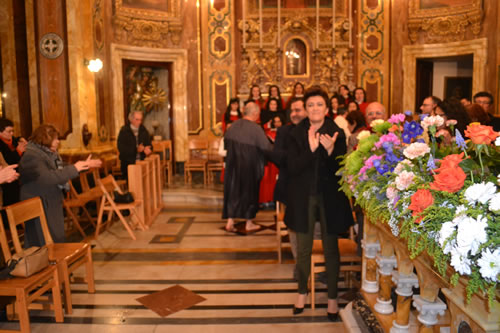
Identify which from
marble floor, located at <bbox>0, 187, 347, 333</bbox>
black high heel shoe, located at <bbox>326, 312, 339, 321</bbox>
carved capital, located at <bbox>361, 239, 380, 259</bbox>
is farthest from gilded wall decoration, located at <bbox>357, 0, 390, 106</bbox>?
carved capital, located at <bbox>361, 239, 380, 259</bbox>

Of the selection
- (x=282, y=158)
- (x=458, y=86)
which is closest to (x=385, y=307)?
(x=282, y=158)

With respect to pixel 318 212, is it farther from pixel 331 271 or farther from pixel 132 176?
pixel 132 176

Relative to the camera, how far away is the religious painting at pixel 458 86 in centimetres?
1173

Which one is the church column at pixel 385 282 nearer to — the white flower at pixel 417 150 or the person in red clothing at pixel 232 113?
the white flower at pixel 417 150

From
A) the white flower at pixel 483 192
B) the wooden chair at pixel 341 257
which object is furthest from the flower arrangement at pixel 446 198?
the wooden chair at pixel 341 257

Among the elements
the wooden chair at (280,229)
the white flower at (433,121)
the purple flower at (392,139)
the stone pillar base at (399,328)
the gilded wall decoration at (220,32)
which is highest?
the gilded wall decoration at (220,32)

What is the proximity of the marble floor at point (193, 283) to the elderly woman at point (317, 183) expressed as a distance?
2.24 feet

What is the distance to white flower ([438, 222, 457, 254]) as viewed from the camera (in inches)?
56.2

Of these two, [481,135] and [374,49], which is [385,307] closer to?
[481,135]

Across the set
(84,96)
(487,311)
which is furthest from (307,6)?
(487,311)

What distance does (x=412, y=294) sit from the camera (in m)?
2.30

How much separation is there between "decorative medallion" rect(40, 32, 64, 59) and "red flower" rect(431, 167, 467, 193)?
24.8 ft

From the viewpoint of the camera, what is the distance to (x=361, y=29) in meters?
10.8

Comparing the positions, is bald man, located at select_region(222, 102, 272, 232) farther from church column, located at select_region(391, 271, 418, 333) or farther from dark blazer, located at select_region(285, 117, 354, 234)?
church column, located at select_region(391, 271, 418, 333)
